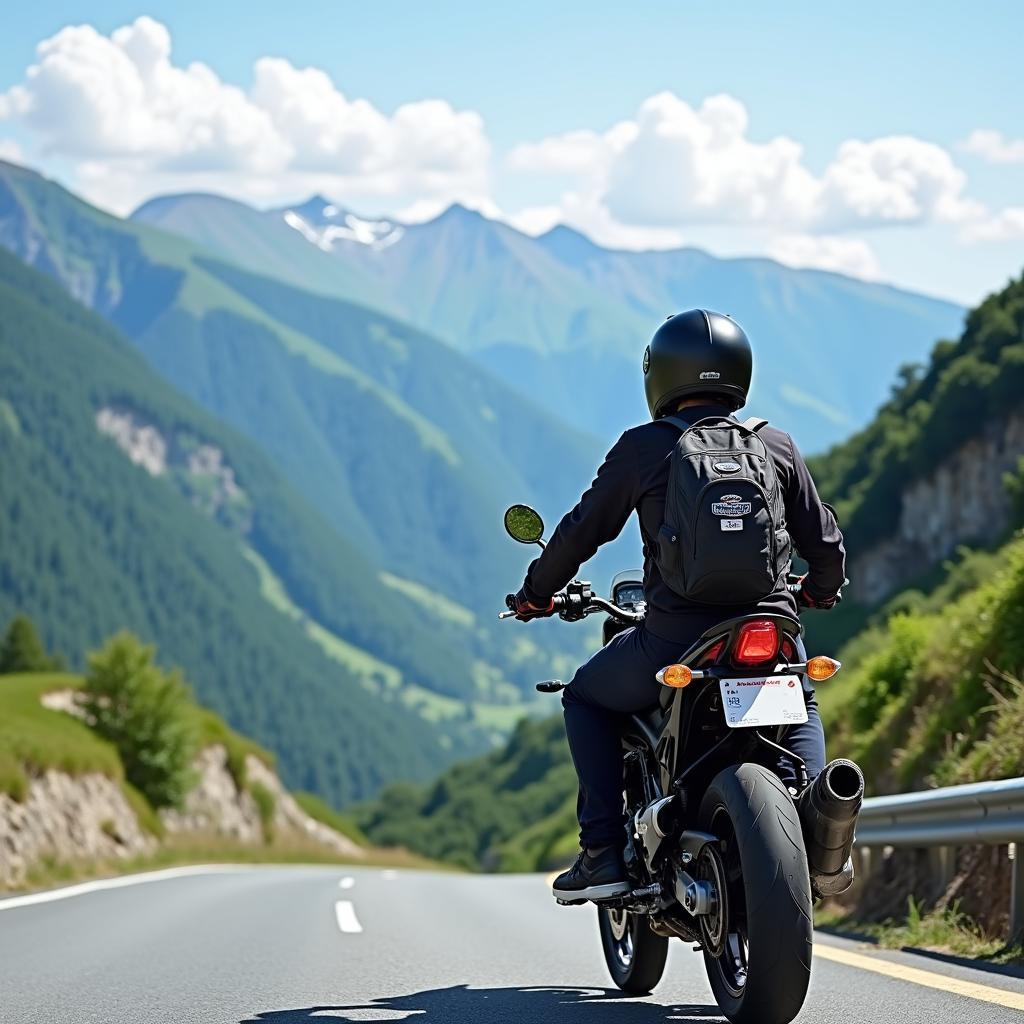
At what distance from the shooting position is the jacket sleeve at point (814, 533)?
5926mm

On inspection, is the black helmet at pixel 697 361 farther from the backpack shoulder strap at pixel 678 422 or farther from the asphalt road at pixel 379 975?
the asphalt road at pixel 379 975

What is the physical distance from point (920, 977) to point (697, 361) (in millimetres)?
2739

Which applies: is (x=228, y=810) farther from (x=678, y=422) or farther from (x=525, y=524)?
(x=678, y=422)

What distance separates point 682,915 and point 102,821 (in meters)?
41.2

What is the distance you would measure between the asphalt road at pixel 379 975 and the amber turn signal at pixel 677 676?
52.0 inches

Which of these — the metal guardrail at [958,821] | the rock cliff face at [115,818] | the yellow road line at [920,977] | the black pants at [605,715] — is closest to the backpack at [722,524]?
the black pants at [605,715]

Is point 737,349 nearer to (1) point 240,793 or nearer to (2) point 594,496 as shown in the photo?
(2) point 594,496

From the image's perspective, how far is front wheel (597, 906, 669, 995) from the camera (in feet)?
21.7

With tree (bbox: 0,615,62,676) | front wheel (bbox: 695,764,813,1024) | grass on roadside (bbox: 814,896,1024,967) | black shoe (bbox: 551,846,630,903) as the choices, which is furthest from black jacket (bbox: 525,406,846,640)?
tree (bbox: 0,615,62,676)

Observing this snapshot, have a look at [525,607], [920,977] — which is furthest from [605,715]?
[920,977]

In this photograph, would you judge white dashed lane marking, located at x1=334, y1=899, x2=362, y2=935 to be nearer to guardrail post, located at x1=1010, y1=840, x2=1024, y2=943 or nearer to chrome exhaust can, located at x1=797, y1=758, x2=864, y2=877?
guardrail post, located at x1=1010, y1=840, x2=1024, y2=943

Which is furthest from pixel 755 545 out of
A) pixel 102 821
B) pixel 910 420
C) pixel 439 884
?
pixel 910 420

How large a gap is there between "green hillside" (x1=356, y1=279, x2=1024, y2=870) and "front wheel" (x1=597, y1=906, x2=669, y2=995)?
10.1ft

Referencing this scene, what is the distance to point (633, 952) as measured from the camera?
6676 millimetres
